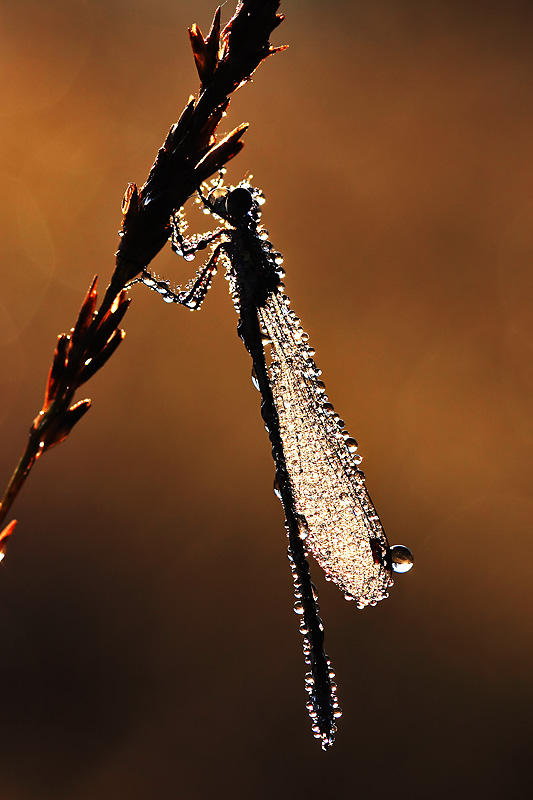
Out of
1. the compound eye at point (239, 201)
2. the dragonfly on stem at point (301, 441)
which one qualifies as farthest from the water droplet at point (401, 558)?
the compound eye at point (239, 201)

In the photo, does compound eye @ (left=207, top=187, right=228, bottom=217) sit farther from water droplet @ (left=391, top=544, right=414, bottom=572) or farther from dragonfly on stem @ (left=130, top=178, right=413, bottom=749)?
water droplet @ (left=391, top=544, right=414, bottom=572)

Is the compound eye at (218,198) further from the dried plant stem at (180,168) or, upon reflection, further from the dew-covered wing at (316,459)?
the dried plant stem at (180,168)

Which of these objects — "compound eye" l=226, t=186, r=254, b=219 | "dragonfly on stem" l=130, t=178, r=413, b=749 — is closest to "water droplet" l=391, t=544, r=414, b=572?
"dragonfly on stem" l=130, t=178, r=413, b=749

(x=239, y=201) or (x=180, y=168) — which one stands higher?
(x=239, y=201)

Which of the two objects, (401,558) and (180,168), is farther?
(401,558)

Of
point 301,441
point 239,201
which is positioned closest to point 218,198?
point 239,201

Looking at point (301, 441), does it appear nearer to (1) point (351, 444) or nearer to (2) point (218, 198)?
(1) point (351, 444)

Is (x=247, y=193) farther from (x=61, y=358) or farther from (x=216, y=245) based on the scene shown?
(x=61, y=358)

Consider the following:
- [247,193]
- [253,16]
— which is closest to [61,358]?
[253,16]
